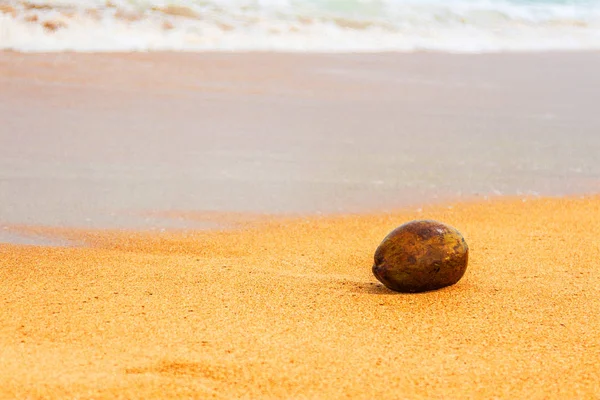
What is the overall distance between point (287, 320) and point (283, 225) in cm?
159

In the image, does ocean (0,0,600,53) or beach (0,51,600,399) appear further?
ocean (0,0,600,53)

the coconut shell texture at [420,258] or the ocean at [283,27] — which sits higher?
the coconut shell texture at [420,258]

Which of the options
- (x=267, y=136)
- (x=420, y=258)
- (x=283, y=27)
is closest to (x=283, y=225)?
(x=420, y=258)

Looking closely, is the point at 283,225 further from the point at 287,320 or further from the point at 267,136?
the point at 267,136

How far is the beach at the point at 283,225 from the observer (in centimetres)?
289

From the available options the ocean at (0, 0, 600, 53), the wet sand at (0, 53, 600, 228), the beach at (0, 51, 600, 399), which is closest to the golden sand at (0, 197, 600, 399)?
the beach at (0, 51, 600, 399)

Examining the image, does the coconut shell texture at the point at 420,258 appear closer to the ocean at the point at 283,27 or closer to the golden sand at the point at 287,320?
the golden sand at the point at 287,320

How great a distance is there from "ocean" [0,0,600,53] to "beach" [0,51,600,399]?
93 centimetres

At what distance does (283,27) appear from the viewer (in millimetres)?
11516

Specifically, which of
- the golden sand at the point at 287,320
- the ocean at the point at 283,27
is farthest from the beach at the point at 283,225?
the ocean at the point at 283,27

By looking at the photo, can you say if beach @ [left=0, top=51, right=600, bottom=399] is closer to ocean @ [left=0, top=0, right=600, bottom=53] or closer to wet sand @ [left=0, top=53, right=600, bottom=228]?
wet sand @ [left=0, top=53, right=600, bottom=228]

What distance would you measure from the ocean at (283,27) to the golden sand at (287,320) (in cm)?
583

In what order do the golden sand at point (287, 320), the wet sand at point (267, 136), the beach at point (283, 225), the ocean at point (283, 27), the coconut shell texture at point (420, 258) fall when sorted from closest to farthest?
the golden sand at point (287, 320) < the beach at point (283, 225) < the coconut shell texture at point (420, 258) < the wet sand at point (267, 136) < the ocean at point (283, 27)

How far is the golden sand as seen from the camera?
2.76 m
